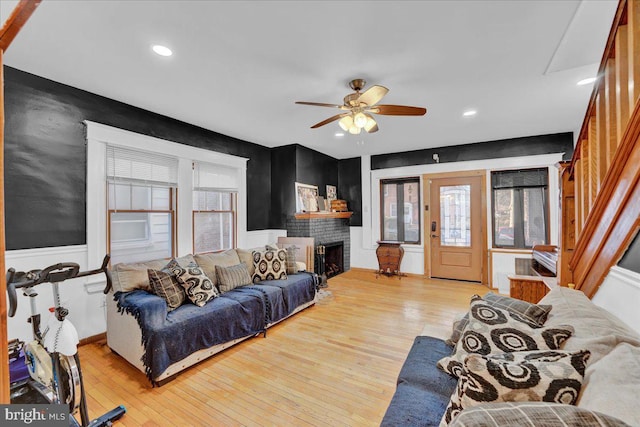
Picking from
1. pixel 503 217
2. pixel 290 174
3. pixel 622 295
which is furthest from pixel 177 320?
pixel 503 217

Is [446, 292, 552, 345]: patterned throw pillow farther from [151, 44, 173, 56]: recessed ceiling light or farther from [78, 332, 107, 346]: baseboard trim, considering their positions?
[78, 332, 107, 346]: baseboard trim

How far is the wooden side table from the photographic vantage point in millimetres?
5527

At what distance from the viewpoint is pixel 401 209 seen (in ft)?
19.2

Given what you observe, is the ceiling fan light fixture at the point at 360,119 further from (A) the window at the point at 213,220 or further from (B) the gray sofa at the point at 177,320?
(A) the window at the point at 213,220

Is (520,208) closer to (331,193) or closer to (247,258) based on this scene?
(331,193)

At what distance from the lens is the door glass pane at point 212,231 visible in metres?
3.89

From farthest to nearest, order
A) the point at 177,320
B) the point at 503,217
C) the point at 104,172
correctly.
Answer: the point at 503,217, the point at 104,172, the point at 177,320

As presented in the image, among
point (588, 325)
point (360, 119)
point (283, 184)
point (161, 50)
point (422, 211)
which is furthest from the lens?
point (422, 211)

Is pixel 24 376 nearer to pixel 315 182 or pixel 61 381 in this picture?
pixel 61 381

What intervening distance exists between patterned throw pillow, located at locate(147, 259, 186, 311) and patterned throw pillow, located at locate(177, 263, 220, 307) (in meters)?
0.06

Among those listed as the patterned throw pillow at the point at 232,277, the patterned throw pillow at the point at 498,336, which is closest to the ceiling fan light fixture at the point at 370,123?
the patterned throw pillow at the point at 498,336

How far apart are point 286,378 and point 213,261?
1649mm

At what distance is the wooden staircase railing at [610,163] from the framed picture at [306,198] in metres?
3.75

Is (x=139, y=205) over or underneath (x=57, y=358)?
over
